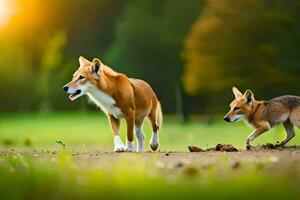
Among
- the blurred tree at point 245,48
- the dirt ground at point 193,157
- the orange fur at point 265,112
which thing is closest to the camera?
the dirt ground at point 193,157

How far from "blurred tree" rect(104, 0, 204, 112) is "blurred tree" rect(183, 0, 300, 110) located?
801 millimetres

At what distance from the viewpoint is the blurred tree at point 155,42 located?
19922mm

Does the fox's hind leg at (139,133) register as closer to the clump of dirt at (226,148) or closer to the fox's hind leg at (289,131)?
the clump of dirt at (226,148)

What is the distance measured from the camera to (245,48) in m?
18.9

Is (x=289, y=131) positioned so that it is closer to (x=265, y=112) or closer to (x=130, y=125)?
(x=265, y=112)

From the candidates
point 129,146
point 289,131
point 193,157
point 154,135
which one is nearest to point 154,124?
point 154,135

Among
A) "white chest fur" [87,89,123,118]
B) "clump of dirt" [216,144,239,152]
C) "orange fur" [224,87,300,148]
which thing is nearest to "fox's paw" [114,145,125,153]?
"white chest fur" [87,89,123,118]

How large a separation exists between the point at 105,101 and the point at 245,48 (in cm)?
1016

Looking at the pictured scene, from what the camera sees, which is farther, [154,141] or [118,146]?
[154,141]

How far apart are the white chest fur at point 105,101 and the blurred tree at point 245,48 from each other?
8.93 m

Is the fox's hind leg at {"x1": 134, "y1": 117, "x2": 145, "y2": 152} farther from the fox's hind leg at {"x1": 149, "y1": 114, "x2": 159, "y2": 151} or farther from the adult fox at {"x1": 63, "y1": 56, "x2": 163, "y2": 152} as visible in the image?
the fox's hind leg at {"x1": 149, "y1": 114, "x2": 159, "y2": 151}

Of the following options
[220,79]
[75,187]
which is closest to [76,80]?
[75,187]

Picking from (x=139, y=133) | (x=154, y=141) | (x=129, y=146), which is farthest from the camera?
(x=154, y=141)

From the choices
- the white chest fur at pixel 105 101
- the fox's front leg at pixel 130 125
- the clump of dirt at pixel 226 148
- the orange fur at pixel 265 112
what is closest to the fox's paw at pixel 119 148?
the fox's front leg at pixel 130 125
